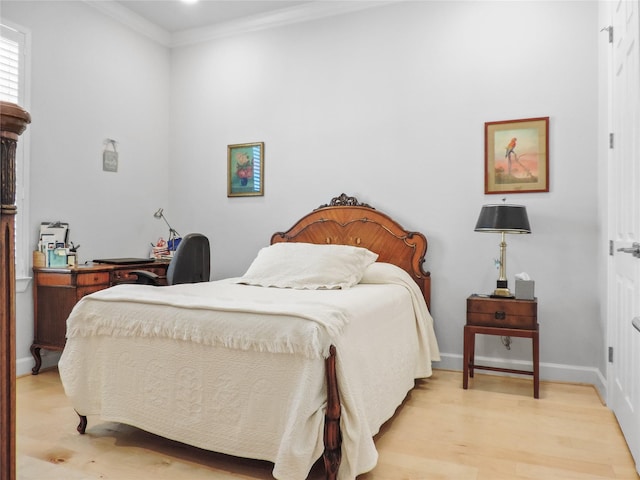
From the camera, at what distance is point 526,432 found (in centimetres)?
250

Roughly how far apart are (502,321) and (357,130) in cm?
198

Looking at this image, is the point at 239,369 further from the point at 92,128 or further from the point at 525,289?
the point at 92,128

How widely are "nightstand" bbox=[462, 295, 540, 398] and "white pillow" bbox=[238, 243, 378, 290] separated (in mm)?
809

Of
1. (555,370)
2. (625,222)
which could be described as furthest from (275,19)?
(555,370)

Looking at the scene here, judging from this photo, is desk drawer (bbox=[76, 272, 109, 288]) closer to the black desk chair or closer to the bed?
the black desk chair

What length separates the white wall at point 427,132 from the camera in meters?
3.43

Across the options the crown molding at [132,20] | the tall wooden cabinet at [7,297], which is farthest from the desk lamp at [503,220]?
the crown molding at [132,20]

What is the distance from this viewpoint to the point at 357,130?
4113 mm

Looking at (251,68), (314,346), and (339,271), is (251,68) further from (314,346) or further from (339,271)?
(314,346)

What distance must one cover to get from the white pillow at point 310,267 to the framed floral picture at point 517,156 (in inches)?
44.8

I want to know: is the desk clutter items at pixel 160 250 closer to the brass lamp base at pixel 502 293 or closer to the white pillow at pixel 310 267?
the white pillow at pixel 310 267

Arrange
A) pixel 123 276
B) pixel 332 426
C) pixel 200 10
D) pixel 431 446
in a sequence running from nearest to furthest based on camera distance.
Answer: pixel 332 426
pixel 431 446
pixel 123 276
pixel 200 10

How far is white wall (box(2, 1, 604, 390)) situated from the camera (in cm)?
345

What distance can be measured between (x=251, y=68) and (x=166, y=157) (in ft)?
4.34
